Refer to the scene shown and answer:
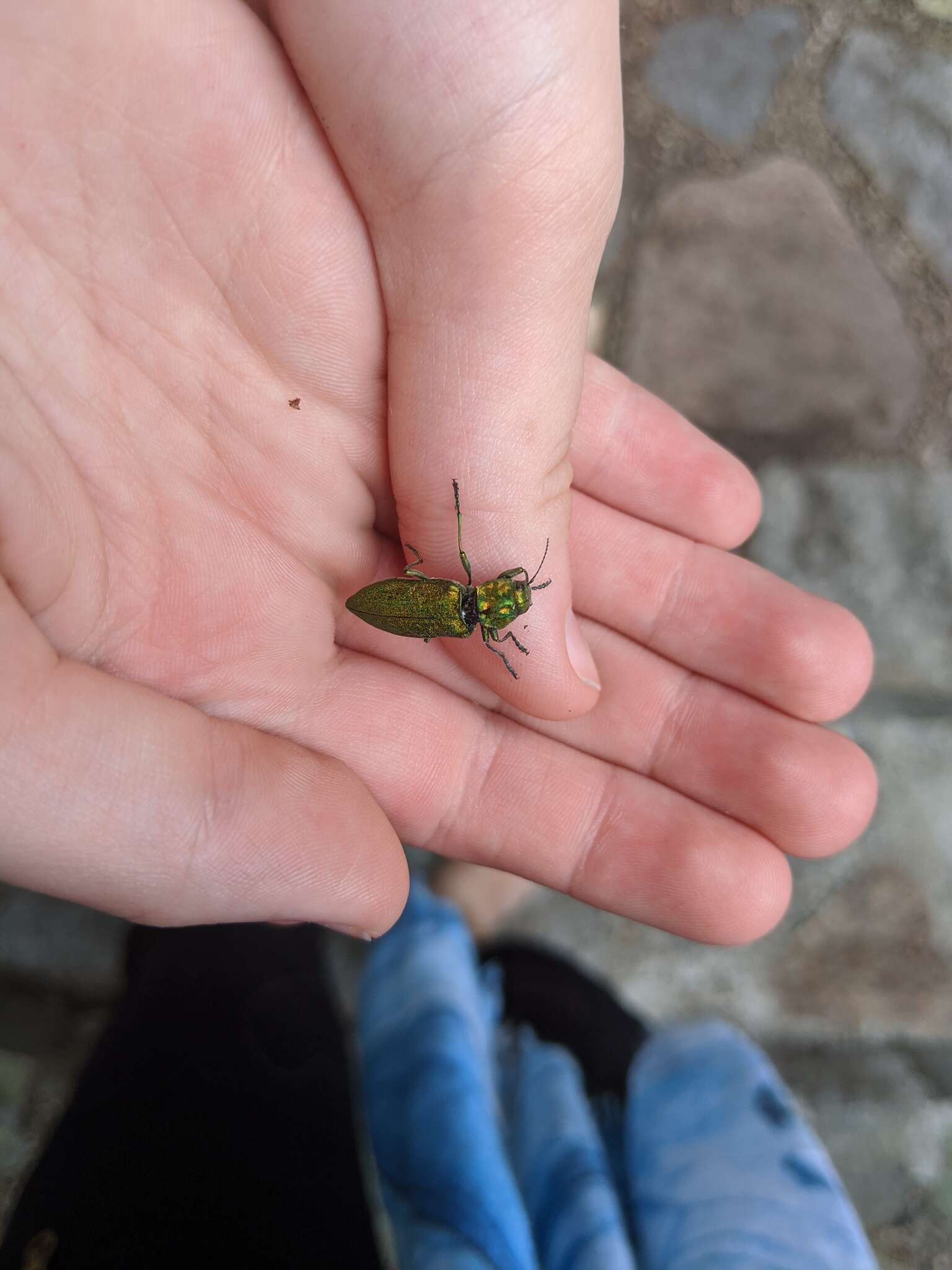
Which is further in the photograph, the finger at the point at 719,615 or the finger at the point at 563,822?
the finger at the point at 719,615

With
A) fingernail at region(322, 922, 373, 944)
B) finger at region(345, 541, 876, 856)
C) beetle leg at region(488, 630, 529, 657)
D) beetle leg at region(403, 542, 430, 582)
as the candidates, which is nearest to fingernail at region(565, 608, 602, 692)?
beetle leg at region(488, 630, 529, 657)

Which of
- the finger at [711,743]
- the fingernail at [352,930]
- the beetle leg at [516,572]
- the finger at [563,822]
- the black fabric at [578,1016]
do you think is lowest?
the black fabric at [578,1016]

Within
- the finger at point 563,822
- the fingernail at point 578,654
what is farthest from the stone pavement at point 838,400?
the fingernail at point 578,654

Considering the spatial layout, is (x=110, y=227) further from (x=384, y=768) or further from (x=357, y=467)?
(x=384, y=768)

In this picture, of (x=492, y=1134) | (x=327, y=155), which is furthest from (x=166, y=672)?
(x=492, y=1134)

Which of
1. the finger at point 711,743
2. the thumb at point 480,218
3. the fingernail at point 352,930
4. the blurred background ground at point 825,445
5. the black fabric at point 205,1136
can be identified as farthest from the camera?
the blurred background ground at point 825,445

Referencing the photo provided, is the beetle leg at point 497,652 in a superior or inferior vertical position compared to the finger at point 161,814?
superior

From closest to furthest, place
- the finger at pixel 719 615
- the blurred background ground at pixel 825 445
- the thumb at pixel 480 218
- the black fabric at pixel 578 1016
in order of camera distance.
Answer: the thumb at pixel 480 218
the finger at pixel 719 615
the blurred background ground at pixel 825 445
the black fabric at pixel 578 1016

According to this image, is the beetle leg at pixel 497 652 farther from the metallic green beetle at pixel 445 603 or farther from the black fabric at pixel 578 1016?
the black fabric at pixel 578 1016
